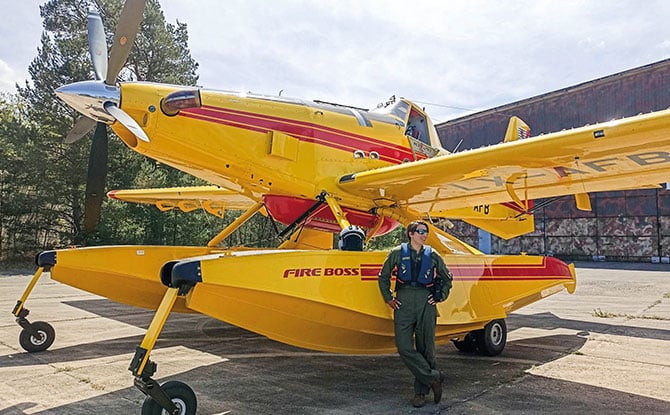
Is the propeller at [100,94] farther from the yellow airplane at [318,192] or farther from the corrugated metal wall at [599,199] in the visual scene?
the corrugated metal wall at [599,199]

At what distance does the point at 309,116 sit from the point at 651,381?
4851mm

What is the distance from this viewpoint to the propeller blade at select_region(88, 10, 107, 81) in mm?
5586

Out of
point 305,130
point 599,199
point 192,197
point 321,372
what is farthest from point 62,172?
point 599,199

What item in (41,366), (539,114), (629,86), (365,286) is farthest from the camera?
(539,114)

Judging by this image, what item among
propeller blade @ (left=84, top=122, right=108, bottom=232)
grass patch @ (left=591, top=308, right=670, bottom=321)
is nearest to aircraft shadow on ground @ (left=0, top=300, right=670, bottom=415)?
grass patch @ (left=591, top=308, right=670, bottom=321)

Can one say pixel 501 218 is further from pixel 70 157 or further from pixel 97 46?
pixel 70 157

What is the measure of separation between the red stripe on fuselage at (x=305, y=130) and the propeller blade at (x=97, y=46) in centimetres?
111

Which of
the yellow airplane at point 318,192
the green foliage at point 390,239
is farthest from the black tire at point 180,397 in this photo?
the green foliage at point 390,239

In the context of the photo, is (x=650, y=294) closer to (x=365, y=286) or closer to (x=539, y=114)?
(x=365, y=286)

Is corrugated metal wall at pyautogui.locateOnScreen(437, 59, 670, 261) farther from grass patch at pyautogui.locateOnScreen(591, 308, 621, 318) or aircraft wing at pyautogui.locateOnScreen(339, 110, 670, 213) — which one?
aircraft wing at pyautogui.locateOnScreen(339, 110, 670, 213)

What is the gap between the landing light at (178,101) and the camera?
211 inches

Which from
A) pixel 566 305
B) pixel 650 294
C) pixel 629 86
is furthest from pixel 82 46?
pixel 629 86

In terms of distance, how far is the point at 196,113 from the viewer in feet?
18.2

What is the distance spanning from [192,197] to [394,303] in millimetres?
6532
